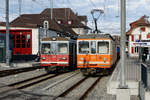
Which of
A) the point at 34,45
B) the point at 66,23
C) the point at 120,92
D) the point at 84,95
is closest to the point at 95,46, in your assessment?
the point at 84,95

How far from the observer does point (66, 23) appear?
247 ft

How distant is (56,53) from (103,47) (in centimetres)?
368

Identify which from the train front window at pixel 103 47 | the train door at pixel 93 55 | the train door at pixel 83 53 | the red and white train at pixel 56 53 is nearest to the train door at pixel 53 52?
the red and white train at pixel 56 53

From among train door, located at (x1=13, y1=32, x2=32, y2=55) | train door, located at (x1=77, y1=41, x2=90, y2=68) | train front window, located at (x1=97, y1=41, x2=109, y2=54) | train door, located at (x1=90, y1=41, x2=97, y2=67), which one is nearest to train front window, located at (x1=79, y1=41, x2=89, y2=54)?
train door, located at (x1=77, y1=41, x2=90, y2=68)

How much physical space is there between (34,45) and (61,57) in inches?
751

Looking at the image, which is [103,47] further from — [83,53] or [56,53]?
[56,53]

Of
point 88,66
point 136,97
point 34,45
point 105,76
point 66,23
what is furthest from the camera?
point 66,23

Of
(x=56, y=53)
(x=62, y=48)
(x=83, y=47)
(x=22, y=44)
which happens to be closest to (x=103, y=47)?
(x=83, y=47)

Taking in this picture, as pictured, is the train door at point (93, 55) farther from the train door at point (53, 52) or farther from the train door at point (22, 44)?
the train door at point (22, 44)

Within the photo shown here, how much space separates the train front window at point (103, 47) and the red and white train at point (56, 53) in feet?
8.85

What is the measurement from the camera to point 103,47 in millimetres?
17547

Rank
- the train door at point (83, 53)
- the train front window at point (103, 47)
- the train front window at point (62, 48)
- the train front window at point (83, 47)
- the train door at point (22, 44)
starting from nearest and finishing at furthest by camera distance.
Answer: the train front window at point (103, 47), the train door at point (83, 53), the train front window at point (83, 47), the train front window at point (62, 48), the train door at point (22, 44)

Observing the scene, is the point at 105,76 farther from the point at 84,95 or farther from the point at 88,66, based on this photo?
the point at 84,95

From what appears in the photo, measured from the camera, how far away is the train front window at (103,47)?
17.4 metres
